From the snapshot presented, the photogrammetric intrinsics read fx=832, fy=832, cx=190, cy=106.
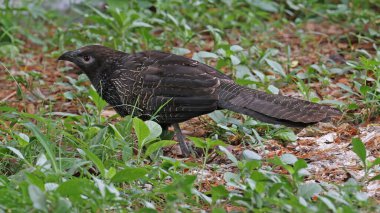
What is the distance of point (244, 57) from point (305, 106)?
2.07 meters

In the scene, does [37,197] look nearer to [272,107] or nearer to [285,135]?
[272,107]

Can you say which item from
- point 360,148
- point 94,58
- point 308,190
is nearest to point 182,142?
point 94,58

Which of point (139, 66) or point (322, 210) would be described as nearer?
point (322, 210)

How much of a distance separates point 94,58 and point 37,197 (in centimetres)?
316

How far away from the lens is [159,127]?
543cm

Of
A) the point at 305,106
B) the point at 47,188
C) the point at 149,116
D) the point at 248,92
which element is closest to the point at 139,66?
Result: the point at 149,116

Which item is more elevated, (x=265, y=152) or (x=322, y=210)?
(x=322, y=210)

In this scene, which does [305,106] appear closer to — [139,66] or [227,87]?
[227,87]

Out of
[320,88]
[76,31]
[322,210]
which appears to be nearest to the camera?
[322,210]

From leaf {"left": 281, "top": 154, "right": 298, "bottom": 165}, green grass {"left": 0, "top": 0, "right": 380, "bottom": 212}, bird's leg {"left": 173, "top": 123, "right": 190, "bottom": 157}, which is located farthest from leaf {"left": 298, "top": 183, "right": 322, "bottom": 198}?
bird's leg {"left": 173, "top": 123, "right": 190, "bottom": 157}

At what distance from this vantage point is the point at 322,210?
3.87 metres

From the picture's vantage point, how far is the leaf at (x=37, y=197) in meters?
3.90

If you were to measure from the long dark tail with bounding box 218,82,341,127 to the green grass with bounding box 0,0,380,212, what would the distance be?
10.3 inches

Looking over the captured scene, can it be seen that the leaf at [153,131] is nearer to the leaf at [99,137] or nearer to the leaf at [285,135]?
the leaf at [99,137]
